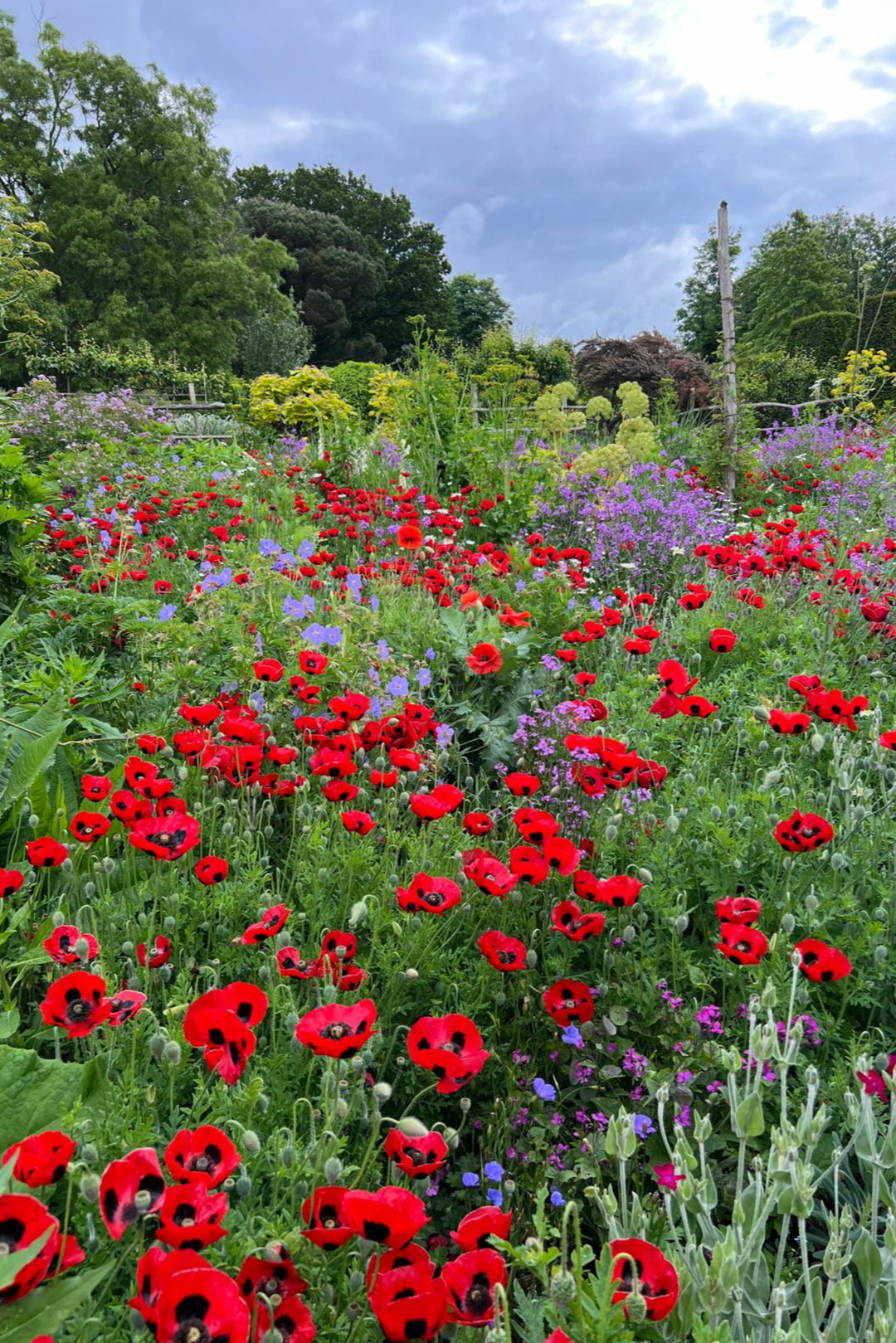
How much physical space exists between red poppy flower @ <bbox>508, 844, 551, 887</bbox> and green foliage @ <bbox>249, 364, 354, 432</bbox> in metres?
8.07

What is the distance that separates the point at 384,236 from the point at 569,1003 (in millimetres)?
49887

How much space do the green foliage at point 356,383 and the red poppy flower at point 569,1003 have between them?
1364cm

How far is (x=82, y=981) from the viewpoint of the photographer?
1.09 meters

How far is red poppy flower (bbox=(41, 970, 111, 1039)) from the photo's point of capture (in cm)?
106

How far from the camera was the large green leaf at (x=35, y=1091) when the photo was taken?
1224 mm

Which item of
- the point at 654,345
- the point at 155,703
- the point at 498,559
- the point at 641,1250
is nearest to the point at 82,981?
the point at 641,1250

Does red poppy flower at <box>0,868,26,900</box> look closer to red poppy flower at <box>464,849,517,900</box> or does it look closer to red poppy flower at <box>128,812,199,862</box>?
red poppy flower at <box>128,812,199,862</box>

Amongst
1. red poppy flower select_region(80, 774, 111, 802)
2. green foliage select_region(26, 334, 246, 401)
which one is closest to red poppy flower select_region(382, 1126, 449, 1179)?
red poppy flower select_region(80, 774, 111, 802)

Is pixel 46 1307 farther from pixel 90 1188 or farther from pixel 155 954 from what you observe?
pixel 155 954

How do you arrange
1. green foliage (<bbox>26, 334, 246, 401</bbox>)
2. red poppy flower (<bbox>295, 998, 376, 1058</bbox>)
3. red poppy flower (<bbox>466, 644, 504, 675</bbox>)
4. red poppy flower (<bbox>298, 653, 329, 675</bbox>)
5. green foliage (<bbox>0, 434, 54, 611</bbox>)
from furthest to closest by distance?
green foliage (<bbox>26, 334, 246, 401</bbox>) → green foliage (<bbox>0, 434, 54, 611</bbox>) → red poppy flower (<bbox>466, 644, 504, 675</bbox>) → red poppy flower (<bbox>298, 653, 329, 675</bbox>) → red poppy flower (<bbox>295, 998, 376, 1058</bbox>)

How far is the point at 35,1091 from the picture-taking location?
1.24 meters

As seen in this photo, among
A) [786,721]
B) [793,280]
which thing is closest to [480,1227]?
[786,721]

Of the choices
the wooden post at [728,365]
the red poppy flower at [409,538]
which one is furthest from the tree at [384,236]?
the red poppy flower at [409,538]

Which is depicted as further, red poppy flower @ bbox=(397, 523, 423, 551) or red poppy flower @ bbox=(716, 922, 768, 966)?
red poppy flower @ bbox=(397, 523, 423, 551)
